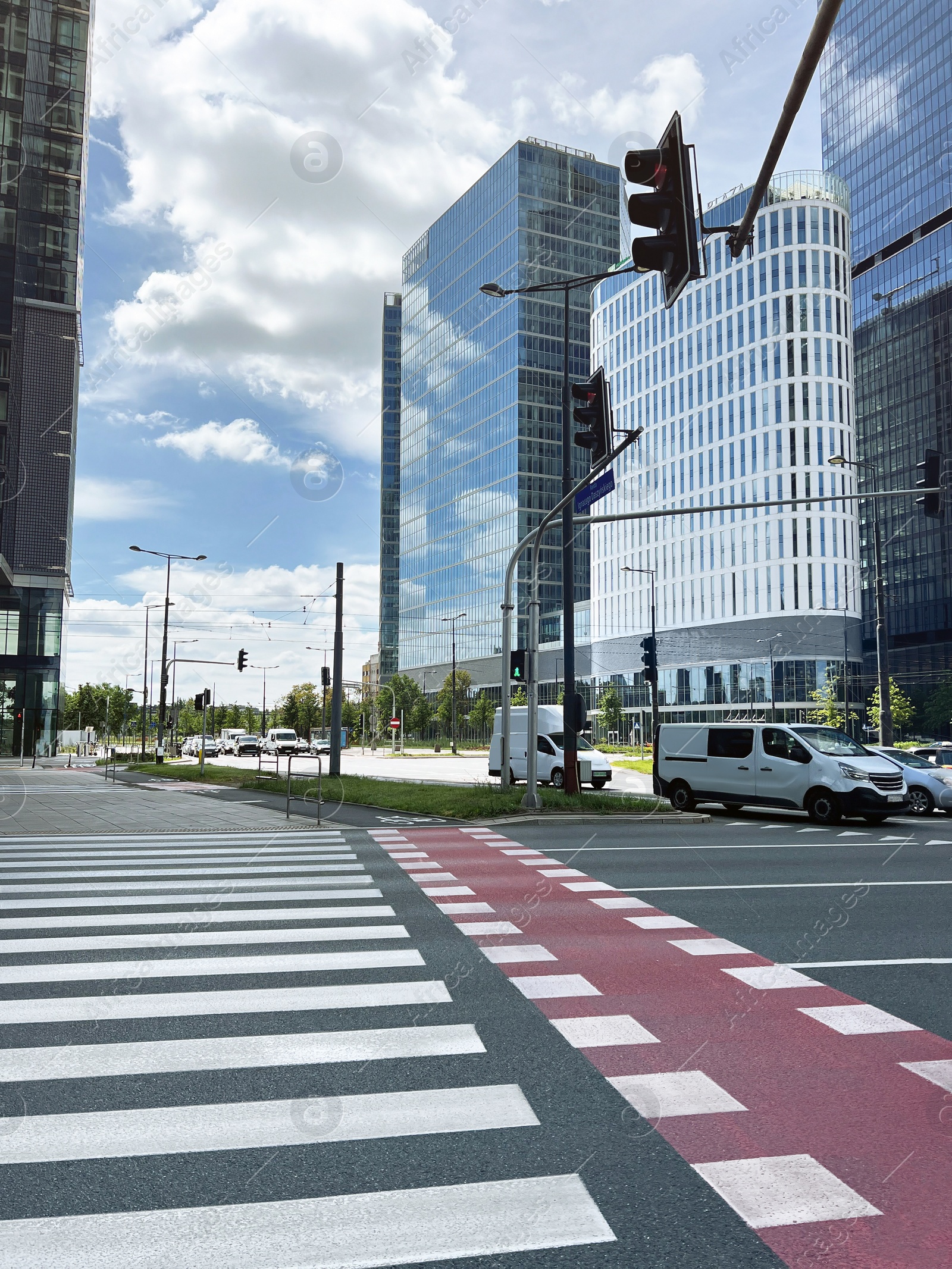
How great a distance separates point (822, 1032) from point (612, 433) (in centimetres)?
990

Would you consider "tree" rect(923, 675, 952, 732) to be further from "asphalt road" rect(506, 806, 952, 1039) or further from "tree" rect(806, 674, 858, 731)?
"asphalt road" rect(506, 806, 952, 1039)

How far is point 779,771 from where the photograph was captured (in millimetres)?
19672

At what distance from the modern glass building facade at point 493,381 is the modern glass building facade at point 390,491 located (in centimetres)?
1660

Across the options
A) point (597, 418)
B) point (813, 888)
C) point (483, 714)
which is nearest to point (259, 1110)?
point (813, 888)

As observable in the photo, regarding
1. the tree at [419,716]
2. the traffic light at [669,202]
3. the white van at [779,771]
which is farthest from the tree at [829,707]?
the traffic light at [669,202]

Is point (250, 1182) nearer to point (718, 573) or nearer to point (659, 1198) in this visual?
point (659, 1198)

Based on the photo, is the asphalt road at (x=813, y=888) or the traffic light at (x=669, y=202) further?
the asphalt road at (x=813, y=888)

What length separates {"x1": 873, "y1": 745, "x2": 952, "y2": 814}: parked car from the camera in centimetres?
2105

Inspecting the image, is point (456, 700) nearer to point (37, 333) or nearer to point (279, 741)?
point (279, 741)

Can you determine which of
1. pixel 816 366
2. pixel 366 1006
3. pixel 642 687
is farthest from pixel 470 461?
pixel 366 1006

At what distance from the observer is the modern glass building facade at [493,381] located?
111 meters

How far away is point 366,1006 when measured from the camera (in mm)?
5938

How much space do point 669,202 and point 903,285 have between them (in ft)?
385

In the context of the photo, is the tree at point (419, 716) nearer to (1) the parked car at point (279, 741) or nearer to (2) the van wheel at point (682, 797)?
(1) the parked car at point (279, 741)
